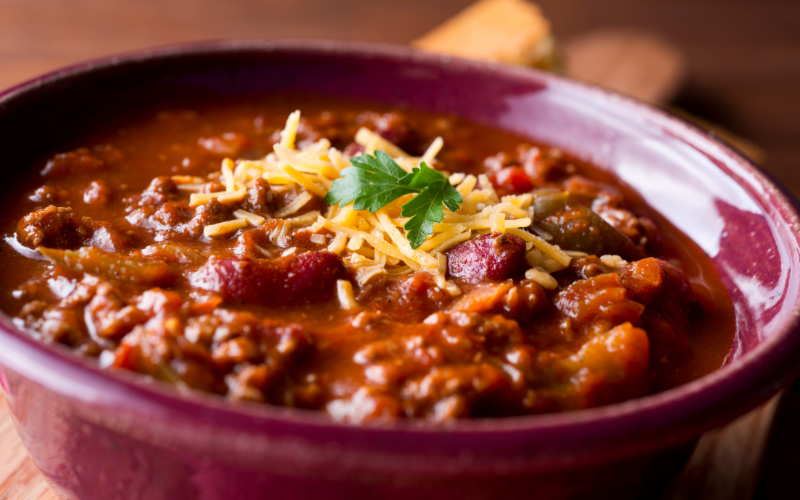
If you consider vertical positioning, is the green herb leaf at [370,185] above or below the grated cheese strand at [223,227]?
above

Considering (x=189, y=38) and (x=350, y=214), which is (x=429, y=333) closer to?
(x=350, y=214)

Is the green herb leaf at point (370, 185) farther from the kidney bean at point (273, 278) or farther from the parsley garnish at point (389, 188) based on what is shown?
the kidney bean at point (273, 278)

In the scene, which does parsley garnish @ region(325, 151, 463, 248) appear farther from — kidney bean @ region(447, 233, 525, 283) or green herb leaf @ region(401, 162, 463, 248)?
kidney bean @ region(447, 233, 525, 283)

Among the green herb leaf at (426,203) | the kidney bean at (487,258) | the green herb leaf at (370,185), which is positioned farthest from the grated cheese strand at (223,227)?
the kidney bean at (487,258)

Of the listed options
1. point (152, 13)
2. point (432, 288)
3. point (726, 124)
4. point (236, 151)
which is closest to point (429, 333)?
point (432, 288)

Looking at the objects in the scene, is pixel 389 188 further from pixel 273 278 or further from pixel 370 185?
pixel 273 278

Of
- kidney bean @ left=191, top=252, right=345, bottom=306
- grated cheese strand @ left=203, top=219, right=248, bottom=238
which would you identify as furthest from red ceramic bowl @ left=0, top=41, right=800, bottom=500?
grated cheese strand @ left=203, top=219, right=248, bottom=238

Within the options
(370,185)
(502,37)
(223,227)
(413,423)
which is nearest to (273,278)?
(223,227)
